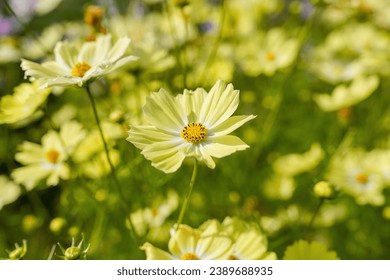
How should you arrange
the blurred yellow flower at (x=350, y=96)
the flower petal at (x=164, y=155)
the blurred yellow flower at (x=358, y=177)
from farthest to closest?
the blurred yellow flower at (x=350, y=96) → the blurred yellow flower at (x=358, y=177) → the flower petal at (x=164, y=155)

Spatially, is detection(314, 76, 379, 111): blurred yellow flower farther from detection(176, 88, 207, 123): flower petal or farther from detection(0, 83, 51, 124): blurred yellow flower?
detection(0, 83, 51, 124): blurred yellow flower

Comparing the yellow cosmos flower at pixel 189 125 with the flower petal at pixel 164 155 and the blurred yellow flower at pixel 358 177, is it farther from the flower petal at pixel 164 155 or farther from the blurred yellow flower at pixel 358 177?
the blurred yellow flower at pixel 358 177

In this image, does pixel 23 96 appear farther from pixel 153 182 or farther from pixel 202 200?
pixel 202 200

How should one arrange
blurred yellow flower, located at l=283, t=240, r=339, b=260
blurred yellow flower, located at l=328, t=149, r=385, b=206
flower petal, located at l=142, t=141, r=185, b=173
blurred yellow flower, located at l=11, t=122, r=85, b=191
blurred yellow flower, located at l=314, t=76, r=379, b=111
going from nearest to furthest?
1. flower petal, located at l=142, t=141, r=185, b=173
2. blurred yellow flower, located at l=283, t=240, r=339, b=260
3. blurred yellow flower, located at l=11, t=122, r=85, b=191
4. blurred yellow flower, located at l=328, t=149, r=385, b=206
5. blurred yellow flower, located at l=314, t=76, r=379, b=111

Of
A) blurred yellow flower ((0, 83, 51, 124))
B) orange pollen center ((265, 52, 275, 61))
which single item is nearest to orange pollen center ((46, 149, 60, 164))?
blurred yellow flower ((0, 83, 51, 124))

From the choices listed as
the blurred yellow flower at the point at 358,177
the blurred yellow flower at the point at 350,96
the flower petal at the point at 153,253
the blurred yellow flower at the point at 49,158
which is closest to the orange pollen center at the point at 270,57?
the blurred yellow flower at the point at 350,96
